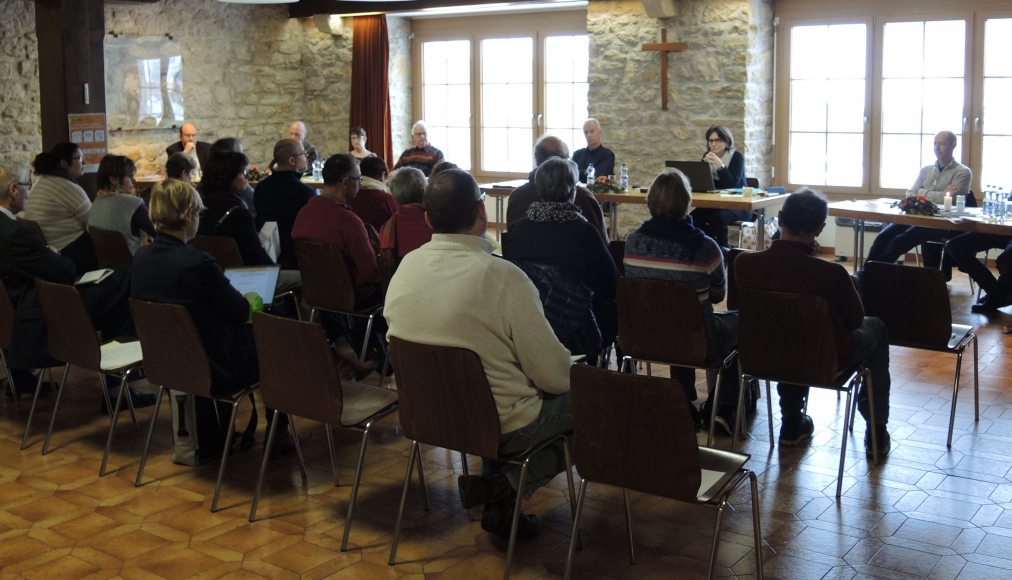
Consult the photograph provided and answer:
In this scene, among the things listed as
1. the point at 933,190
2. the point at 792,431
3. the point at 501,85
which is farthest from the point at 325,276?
the point at 501,85

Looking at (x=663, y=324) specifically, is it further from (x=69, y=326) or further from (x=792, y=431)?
(x=69, y=326)

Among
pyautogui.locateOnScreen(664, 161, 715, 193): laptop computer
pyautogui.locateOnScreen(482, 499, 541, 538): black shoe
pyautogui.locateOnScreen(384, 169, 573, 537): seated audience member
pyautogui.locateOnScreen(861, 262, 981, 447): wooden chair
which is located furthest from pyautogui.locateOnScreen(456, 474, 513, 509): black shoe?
pyautogui.locateOnScreen(664, 161, 715, 193): laptop computer

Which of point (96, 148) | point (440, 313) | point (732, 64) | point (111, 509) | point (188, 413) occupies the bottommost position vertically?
point (111, 509)

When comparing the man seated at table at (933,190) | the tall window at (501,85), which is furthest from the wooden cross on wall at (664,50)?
the man seated at table at (933,190)

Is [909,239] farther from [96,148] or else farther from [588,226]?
[96,148]

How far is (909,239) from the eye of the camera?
26.7ft

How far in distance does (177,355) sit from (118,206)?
2.11m

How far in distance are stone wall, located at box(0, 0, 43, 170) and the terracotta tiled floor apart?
589cm

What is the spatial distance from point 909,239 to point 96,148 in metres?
6.44

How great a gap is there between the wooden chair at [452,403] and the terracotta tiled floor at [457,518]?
0.45 metres

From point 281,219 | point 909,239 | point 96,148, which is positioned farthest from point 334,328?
point 909,239

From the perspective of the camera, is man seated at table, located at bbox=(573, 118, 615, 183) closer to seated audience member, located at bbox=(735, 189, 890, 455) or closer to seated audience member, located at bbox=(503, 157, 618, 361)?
seated audience member, located at bbox=(503, 157, 618, 361)

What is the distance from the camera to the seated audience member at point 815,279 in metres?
4.09

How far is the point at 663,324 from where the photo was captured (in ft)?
14.5
